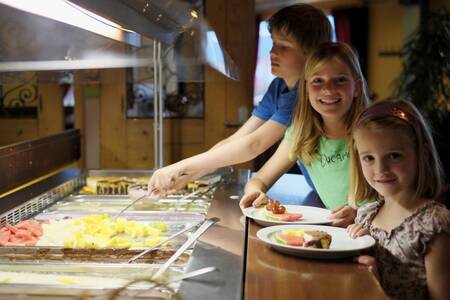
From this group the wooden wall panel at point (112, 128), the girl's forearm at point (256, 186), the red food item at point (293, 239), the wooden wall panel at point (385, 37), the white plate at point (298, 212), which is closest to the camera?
the red food item at point (293, 239)

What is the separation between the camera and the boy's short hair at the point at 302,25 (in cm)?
182

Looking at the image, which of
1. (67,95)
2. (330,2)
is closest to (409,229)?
(67,95)

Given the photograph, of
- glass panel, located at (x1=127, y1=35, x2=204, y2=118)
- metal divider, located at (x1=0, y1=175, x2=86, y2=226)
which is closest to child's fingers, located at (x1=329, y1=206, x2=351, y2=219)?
metal divider, located at (x1=0, y1=175, x2=86, y2=226)

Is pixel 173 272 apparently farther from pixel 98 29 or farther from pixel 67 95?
pixel 67 95

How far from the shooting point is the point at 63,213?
1658mm

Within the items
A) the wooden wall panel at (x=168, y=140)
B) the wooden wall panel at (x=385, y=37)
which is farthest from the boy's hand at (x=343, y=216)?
the wooden wall panel at (x=385, y=37)

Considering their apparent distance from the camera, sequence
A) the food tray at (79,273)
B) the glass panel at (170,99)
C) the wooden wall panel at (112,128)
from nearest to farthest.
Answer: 1. the food tray at (79,273)
2. the glass panel at (170,99)
3. the wooden wall panel at (112,128)

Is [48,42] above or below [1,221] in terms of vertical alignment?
above

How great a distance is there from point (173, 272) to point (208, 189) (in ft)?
2.89

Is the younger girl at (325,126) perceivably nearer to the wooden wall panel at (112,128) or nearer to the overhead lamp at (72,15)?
the overhead lamp at (72,15)

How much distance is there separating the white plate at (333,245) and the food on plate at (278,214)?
3.8 inches

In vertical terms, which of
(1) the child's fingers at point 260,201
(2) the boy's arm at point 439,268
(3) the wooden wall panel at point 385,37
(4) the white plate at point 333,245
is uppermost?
(3) the wooden wall panel at point 385,37

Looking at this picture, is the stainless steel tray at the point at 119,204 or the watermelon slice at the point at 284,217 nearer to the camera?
the watermelon slice at the point at 284,217

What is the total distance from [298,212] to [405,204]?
12.4 inches
